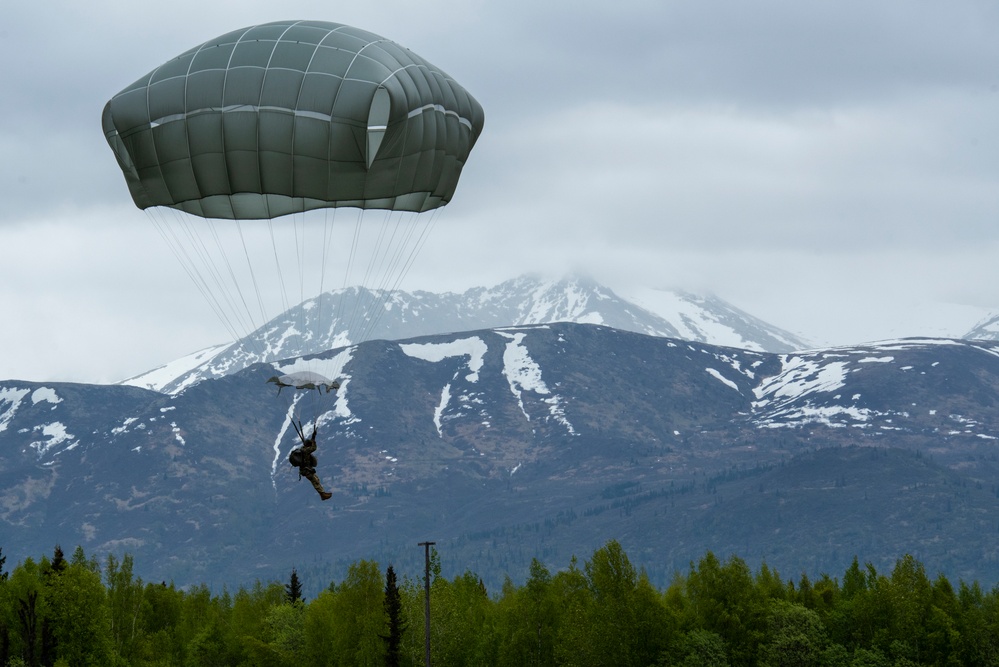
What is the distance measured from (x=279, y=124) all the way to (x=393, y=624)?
204 feet

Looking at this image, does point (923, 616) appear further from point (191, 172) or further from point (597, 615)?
point (191, 172)

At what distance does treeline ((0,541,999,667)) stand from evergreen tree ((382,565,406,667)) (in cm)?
17

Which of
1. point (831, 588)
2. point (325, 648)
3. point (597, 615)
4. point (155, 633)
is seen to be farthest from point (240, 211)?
point (831, 588)

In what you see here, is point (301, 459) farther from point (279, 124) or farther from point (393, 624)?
point (393, 624)

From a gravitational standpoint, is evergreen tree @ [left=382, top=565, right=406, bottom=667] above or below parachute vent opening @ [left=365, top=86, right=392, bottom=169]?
below

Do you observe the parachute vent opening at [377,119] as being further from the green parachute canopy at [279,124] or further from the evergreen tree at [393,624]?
the evergreen tree at [393,624]

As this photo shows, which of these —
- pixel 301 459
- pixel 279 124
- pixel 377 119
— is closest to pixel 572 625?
pixel 301 459

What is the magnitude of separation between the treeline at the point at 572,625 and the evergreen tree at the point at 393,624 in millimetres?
166

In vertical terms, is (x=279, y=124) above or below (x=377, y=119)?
above

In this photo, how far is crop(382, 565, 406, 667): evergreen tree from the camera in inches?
4446

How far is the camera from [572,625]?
116m

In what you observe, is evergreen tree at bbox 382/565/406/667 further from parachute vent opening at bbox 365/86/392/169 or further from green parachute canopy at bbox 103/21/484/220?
parachute vent opening at bbox 365/86/392/169

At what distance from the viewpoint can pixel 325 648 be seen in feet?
426

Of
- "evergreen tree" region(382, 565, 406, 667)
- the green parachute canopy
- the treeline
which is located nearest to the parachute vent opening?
the green parachute canopy
